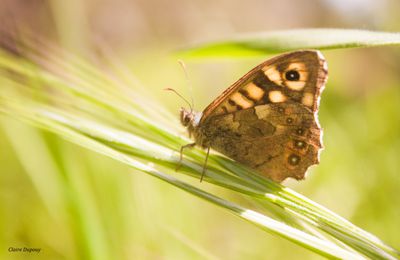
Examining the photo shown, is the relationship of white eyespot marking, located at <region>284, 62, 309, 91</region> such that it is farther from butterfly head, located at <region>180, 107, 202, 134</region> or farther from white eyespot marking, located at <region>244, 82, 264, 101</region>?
butterfly head, located at <region>180, 107, 202, 134</region>

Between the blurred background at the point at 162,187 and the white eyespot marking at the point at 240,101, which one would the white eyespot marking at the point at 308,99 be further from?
the blurred background at the point at 162,187

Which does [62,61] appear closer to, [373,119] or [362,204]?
[362,204]

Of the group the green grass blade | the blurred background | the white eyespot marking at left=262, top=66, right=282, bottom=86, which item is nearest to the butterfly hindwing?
the white eyespot marking at left=262, top=66, right=282, bottom=86

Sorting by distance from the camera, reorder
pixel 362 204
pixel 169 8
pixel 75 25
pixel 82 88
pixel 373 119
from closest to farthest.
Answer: pixel 82 88 → pixel 75 25 → pixel 362 204 → pixel 373 119 → pixel 169 8

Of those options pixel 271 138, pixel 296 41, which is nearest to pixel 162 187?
pixel 271 138

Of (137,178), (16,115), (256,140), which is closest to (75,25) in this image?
(137,178)
